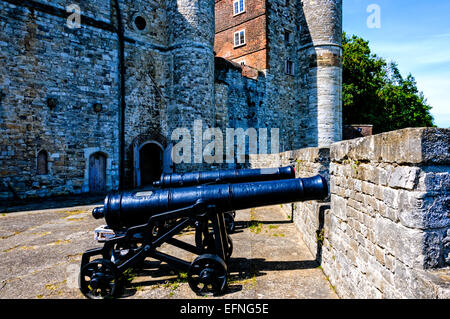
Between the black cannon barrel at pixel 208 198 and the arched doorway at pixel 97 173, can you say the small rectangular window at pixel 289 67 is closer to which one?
the arched doorway at pixel 97 173

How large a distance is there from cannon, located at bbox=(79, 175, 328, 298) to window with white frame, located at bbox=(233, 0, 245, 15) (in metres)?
A: 21.4

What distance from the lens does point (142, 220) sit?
3596 mm

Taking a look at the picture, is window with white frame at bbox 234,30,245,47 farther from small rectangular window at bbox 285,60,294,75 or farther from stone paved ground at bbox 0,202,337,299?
stone paved ground at bbox 0,202,337,299

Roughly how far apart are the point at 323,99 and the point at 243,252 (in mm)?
18591

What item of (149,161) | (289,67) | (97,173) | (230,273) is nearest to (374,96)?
(289,67)

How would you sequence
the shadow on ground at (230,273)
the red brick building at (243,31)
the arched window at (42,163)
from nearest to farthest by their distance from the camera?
the shadow on ground at (230,273) < the arched window at (42,163) < the red brick building at (243,31)

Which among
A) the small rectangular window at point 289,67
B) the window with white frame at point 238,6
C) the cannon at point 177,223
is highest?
the window with white frame at point 238,6

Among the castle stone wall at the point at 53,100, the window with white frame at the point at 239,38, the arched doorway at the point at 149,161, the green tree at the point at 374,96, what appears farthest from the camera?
the green tree at the point at 374,96

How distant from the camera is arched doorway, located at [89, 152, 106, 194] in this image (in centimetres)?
1248

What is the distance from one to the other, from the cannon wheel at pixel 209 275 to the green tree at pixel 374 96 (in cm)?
2513

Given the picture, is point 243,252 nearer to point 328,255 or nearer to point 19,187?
point 328,255

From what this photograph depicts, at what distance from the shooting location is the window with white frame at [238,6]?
2138 cm

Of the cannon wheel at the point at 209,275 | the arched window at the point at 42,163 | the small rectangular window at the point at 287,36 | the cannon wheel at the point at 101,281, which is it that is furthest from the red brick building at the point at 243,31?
the cannon wheel at the point at 101,281

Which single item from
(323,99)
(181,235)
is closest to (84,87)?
(181,235)
